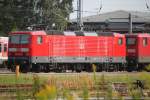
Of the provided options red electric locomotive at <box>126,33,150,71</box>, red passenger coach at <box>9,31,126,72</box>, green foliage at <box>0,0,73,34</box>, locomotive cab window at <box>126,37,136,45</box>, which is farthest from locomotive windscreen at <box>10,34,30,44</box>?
green foliage at <box>0,0,73,34</box>

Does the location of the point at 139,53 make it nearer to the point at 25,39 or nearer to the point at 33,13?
the point at 25,39

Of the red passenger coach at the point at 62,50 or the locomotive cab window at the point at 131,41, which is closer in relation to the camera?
the red passenger coach at the point at 62,50

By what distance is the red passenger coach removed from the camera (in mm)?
35125

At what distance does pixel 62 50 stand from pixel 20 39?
2911mm

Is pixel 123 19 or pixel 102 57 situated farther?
pixel 123 19

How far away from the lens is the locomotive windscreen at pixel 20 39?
3569 cm

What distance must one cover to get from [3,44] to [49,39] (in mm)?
9862

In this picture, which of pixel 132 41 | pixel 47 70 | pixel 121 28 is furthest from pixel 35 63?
pixel 121 28

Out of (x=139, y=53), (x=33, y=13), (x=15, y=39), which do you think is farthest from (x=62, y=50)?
(x=33, y=13)

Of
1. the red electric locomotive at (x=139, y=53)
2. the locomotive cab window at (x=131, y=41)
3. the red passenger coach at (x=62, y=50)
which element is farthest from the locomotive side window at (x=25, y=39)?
the locomotive cab window at (x=131, y=41)

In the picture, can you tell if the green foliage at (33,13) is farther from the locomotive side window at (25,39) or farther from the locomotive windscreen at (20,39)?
the locomotive side window at (25,39)

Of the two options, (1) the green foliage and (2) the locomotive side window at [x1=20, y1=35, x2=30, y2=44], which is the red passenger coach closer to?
(2) the locomotive side window at [x1=20, y1=35, x2=30, y2=44]

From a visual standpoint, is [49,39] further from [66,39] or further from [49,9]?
[49,9]

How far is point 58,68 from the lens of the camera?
36000mm
